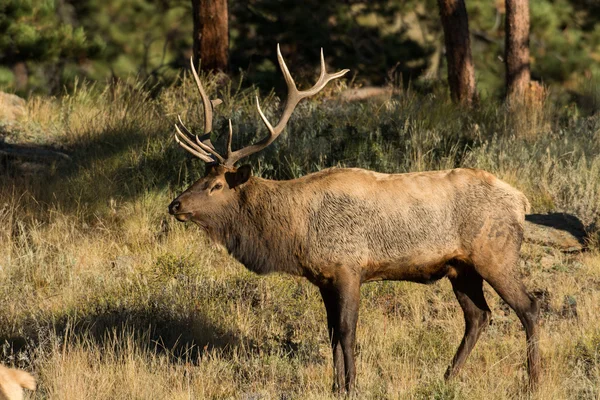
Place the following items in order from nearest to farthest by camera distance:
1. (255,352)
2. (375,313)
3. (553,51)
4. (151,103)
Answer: (255,352), (375,313), (151,103), (553,51)

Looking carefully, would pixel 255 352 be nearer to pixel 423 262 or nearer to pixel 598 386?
pixel 423 262

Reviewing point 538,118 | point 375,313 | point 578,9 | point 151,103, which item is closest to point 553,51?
point 578,9

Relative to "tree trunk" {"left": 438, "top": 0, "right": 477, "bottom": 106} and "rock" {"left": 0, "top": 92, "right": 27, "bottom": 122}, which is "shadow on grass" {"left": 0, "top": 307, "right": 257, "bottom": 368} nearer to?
"rock" {"left": 0, "top": 92, "right": 27, "bottom": 122}

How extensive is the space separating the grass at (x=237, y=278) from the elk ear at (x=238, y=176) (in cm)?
131

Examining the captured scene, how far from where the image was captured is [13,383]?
517cm

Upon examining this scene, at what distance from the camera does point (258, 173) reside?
10703mm

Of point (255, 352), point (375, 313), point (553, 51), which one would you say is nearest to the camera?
point (255, 352)

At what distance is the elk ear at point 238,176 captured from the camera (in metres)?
7.11

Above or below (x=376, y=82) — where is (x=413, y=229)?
above

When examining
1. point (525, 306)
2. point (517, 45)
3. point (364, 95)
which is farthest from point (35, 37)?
point (525, 306)

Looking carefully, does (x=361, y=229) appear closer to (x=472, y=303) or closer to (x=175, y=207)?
(x=472, y=303)

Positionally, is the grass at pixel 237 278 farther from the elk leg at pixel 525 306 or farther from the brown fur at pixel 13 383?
the brown fur at pixel 13 383

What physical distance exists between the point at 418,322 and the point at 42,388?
10.4ft

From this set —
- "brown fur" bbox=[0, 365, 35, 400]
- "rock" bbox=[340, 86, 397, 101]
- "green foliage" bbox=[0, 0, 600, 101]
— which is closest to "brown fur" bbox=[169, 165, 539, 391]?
"brown fur" bbox=[0, 365, 35, 400]
